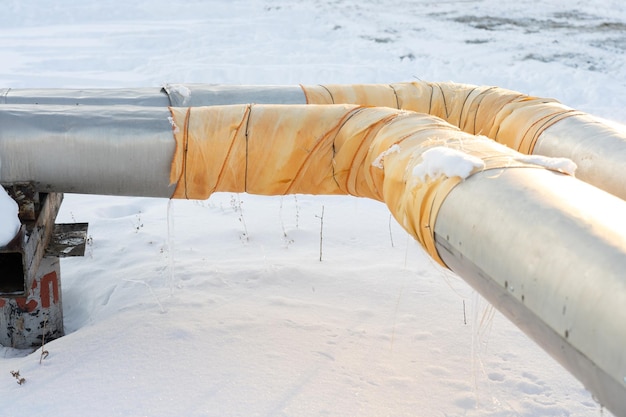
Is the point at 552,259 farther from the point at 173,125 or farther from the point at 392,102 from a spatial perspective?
the point at 392,102

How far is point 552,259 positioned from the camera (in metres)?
1.78

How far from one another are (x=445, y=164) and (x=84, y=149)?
1777 millimetres

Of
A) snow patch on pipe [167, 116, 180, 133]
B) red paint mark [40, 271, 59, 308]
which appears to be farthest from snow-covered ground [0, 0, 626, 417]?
snow patch on pipe [167, 116, 180, 133]

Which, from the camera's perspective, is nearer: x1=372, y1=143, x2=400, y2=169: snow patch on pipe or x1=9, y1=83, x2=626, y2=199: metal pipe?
x1=372, y1=143, x2=400, y2=169: snow patch on pipe

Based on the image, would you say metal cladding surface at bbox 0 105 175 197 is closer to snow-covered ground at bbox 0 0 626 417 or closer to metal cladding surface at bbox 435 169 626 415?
snow-covered ground at bbox 0 0 626 417

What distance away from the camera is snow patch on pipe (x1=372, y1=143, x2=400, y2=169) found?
9.21ft

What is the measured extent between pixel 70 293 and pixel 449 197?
3.17 metres

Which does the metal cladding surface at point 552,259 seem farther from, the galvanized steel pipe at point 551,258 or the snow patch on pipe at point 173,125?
the snow patch on pipe at point 173,125

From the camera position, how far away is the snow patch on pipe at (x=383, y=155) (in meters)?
2.81

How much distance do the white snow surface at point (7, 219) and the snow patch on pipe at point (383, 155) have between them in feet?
5.54

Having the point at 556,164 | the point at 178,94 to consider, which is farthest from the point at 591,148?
the point at 178,94

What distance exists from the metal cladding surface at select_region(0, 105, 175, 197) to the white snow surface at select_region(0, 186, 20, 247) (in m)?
0.12

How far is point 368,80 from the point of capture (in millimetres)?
10367

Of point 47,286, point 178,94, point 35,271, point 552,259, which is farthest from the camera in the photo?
point 178,94
